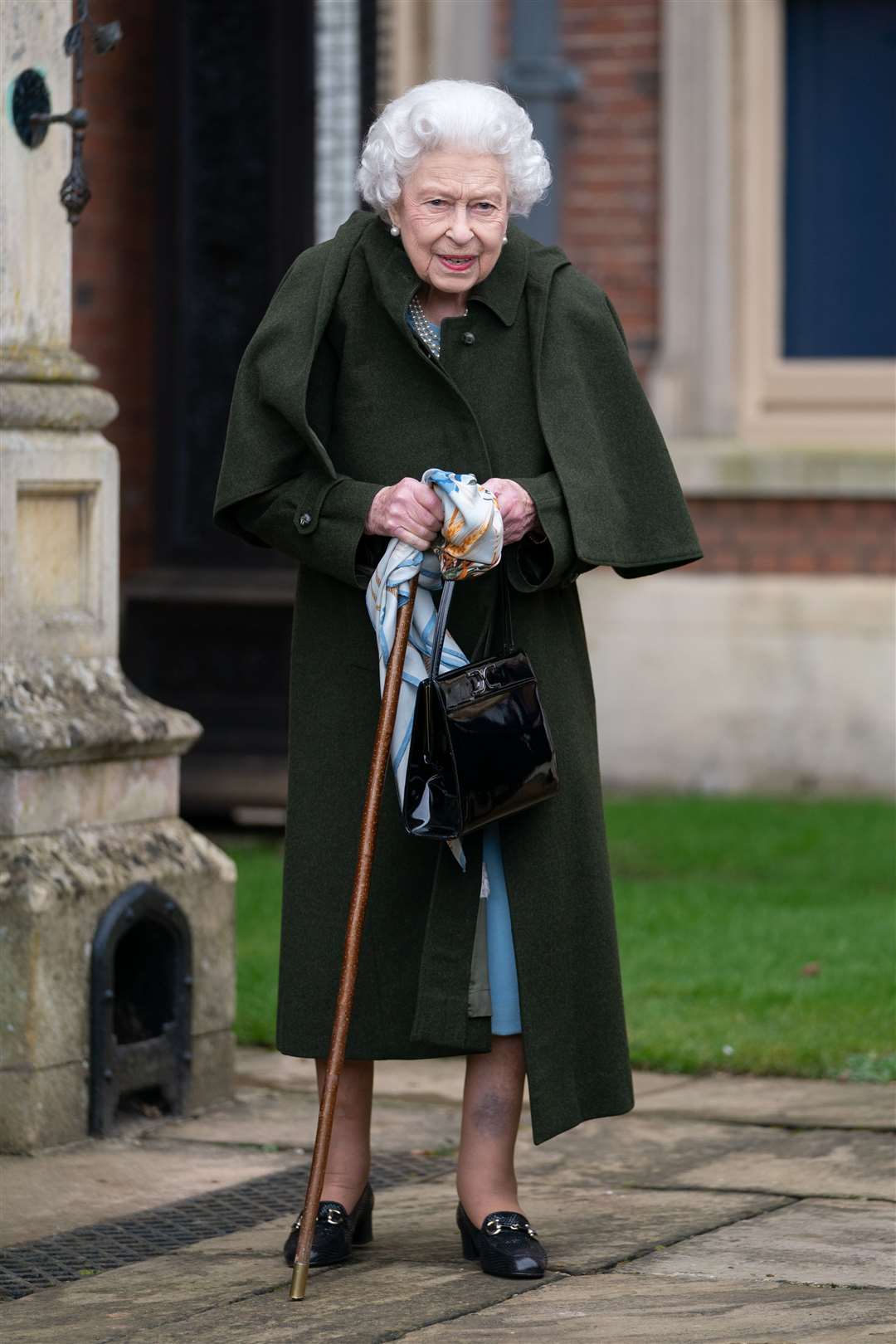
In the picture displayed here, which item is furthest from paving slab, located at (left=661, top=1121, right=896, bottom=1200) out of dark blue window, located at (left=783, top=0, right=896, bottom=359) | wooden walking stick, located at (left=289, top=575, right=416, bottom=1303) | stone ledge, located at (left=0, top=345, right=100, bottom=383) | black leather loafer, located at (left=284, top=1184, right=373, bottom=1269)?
dark blue window, located at (left=783, top=0, right=896, bottom=359)

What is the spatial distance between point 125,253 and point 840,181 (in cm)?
299

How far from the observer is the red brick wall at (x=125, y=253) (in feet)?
32.8

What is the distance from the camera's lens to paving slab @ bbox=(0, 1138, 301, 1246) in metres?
4.31

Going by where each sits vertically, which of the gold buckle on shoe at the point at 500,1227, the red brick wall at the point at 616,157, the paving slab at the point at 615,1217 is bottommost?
the paving slab at the point at 615,1217

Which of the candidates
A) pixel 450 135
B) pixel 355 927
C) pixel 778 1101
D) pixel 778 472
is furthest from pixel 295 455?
pixel 778 472

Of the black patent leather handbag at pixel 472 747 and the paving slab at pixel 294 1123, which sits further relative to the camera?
the paving slab at pixel 294 1123

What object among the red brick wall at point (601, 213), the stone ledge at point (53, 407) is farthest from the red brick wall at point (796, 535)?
Answer: the stone ledge at point (53, 407)

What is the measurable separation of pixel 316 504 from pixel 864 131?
6.89 metres

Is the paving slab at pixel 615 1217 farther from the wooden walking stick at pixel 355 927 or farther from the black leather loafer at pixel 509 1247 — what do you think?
the wooden walking stick at pixel 355 927

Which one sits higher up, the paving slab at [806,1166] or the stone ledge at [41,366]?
the stone ledge at [41,366]

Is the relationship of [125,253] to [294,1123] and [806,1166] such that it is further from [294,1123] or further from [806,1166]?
[806,1166]

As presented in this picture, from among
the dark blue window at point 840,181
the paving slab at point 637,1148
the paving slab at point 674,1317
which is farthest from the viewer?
the dark blue window at point 840,181

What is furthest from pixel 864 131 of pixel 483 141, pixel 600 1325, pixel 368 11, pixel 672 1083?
pixel 600 1325

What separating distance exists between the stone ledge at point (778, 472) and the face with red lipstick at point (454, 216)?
5889 millimetres
